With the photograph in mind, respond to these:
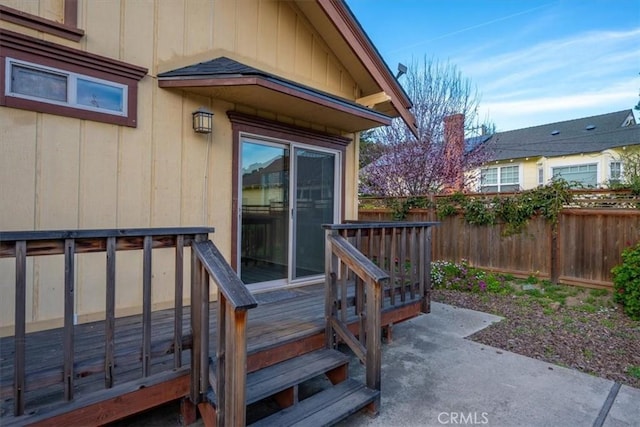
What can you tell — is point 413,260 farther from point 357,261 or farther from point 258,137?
point 258,137

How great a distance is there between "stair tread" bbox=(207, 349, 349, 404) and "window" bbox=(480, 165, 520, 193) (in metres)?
15.0

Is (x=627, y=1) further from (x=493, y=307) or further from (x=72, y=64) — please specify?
(x=72, y=64)

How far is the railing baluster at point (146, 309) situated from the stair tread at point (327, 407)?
75 centimetres

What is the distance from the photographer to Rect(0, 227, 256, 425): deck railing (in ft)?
5.55

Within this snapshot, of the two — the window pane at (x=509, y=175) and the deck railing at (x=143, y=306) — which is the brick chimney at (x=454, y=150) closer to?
the window pane at (x=509, y=175)

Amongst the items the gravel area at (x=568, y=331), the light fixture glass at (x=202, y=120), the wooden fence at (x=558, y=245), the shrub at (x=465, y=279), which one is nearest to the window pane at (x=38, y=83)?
the light fixture glass at (x=202, y=120)

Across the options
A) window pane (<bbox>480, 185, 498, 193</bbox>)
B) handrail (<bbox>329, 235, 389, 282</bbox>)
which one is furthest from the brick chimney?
handrail (<bbox>329, 235, 389, 282</bbox>)

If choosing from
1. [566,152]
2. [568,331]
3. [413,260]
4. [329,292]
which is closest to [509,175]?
[566,152]

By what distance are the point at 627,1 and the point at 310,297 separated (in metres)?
8.65

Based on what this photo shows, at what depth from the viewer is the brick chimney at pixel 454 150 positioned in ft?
32.9

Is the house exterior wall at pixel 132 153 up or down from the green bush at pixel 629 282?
up

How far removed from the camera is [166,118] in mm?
3436

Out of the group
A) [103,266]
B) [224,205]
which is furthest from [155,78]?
[103,266]

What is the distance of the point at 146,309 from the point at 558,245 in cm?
673
